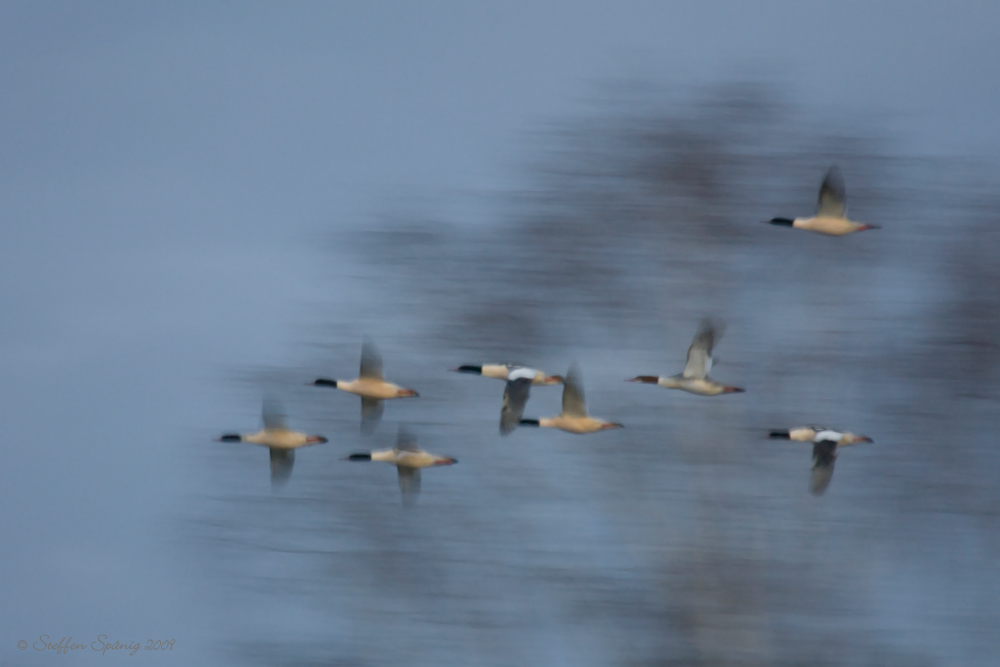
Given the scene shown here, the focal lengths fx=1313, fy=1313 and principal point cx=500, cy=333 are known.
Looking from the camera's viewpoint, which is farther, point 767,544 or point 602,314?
point 602,314

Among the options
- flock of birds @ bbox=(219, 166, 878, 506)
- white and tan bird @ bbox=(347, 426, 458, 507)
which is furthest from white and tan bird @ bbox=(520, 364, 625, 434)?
white and tan bird @ bbox=(347, 426, 458, 507)

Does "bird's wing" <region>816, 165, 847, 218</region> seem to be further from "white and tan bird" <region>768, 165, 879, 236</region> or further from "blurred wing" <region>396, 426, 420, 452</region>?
"blurred wing" <region>396, 426, 420, 452</region>

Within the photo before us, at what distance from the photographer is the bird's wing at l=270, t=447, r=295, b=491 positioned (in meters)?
9.16

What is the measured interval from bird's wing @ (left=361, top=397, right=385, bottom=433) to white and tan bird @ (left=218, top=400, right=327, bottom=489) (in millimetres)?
303

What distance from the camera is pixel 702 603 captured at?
8359 mm

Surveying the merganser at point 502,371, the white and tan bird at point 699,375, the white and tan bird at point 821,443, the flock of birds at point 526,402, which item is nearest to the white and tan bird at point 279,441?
the flock of birds at point 526,402

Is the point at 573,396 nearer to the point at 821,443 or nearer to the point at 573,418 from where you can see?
the point at 573,418

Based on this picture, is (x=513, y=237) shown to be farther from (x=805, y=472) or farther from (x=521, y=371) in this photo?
(x=805, y=472)

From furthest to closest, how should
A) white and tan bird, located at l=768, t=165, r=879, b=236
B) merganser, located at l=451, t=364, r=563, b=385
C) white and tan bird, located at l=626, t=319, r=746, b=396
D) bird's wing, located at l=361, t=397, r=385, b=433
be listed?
bird's wing, located at l=361, t=397, r=385, b=433 < merganser, located at l=451, t=364, r=563, b=385 < white and tan bird, located at l=768, t=165, r=879, b=236 < white and tan bird, located at l=626, t=319, r=746, b=396

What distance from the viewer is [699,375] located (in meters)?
8.61

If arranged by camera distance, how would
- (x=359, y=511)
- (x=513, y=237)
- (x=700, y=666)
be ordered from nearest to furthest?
(x=700, y=666), (x=359, y=511), (x=513, y=237)

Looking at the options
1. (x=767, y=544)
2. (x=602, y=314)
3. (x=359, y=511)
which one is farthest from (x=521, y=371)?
(x=767, y=544)

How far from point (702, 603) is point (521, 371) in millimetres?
1969

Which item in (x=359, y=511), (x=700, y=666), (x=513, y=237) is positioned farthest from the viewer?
(x=513, y=237)
